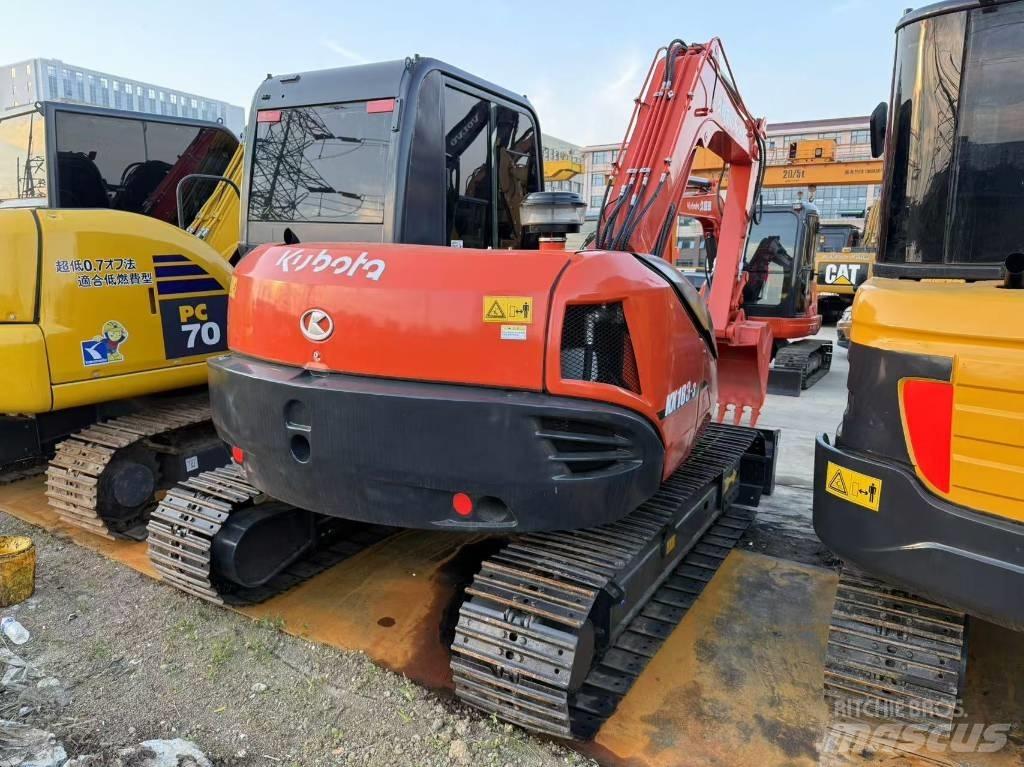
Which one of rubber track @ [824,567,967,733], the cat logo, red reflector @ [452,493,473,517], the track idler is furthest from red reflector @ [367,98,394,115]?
the cat logo

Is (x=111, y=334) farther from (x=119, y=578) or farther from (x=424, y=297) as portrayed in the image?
(x=424, y=297)

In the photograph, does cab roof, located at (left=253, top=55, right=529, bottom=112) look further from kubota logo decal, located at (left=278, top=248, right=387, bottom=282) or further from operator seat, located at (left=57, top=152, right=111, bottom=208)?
operator seat, located at (left=57, top=152, right=111, bottom=208)

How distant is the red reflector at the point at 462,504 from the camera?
2.67 m

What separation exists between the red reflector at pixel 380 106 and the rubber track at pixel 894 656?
2788 millimetres

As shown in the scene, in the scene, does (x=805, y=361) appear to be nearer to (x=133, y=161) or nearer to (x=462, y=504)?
(x=133, y=161)

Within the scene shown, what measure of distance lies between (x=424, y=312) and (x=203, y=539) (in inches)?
70.2

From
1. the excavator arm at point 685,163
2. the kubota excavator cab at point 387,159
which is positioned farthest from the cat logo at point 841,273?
the kubota excavator cab at point 387,159

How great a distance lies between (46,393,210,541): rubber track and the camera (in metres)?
4.41

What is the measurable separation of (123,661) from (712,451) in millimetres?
3340

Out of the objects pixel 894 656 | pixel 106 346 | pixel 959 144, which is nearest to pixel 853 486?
pixel 894 656

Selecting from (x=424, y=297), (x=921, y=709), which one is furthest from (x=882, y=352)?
(x=424, y=297)

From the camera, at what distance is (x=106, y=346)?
4.40 meters

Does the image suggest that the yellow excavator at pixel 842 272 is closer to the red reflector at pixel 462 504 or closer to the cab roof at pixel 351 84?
the cab roof at pixel 351 84

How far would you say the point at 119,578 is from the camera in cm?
404
